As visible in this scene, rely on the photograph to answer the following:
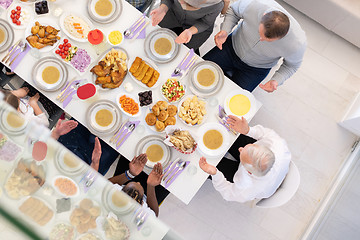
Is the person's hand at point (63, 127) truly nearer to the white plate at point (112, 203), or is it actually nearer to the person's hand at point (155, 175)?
the person's hand at point (155, 175)

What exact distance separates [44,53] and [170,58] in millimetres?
902

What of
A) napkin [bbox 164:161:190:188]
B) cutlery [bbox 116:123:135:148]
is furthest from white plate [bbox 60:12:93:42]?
napkin [bbox 164:161:190:188]

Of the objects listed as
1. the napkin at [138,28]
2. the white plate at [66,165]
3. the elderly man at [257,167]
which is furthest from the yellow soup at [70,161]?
the napkin at [138,28]

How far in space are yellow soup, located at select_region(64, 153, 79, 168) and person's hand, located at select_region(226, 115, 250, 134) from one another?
1196mm

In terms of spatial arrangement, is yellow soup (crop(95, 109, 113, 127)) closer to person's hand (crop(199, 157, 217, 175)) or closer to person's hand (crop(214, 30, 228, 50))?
person's hand (crop(199, 157, 217, 175))

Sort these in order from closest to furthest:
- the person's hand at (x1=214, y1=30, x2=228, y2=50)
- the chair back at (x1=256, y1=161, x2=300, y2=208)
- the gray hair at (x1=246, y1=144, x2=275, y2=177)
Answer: the gray hair at (x1=246, y1=144, x2=275, y2=177) < the chair back at (x1=256, y1=161, x2=300, y2=208) < the person's hand at (x1=214, y1=30, x2=228, y2=50)

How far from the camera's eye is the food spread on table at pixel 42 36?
2337mm

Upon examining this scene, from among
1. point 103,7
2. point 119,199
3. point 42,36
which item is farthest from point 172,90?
point 119,199

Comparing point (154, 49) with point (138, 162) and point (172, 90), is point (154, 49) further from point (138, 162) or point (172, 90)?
point (138, 162)

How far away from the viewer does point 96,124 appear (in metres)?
2.36

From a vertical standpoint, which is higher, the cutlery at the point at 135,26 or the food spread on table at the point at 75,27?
the cutlery at the point at 135,26

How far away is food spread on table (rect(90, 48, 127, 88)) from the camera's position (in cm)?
234

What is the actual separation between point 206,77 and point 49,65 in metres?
1.13

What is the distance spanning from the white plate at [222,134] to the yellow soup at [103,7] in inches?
43.2
